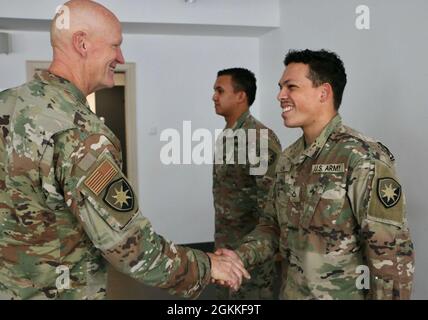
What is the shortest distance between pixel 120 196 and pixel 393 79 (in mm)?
1914

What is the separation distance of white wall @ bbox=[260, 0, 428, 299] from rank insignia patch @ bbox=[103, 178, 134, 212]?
1683mm

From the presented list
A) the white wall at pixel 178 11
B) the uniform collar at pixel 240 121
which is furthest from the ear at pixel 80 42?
the white wall at pixel 178 11

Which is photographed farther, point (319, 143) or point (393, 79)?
Answer: point (393, 79)

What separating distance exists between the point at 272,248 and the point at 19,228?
3.04 ft

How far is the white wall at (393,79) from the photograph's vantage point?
2.17 m

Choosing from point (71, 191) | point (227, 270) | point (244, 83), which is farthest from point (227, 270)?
point (244, 83)

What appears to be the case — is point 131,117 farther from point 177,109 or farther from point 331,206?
point 331,206

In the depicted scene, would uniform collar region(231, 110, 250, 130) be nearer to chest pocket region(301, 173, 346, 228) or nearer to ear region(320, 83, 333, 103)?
ear region(320, 83, 333, 103)

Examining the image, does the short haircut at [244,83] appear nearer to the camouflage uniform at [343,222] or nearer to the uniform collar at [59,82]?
the camouflage uniform at [343,222]

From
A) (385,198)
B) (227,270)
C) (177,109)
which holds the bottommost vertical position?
(227,270)

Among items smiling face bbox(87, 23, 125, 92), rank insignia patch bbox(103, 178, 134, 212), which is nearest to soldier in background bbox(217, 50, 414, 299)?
rank insignia patch bbox(103, 178, 134, 212)

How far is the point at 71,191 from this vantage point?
39.7 inches

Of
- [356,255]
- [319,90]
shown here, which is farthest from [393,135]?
[356,255]

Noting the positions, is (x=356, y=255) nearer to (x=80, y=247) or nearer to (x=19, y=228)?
(x=80, y=247)
